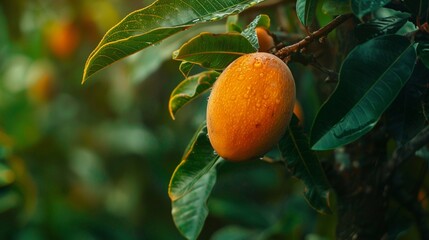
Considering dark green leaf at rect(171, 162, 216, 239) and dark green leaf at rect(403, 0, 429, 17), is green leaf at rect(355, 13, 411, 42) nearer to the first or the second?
dark green leaf at rect(403, 0, 429, 17)

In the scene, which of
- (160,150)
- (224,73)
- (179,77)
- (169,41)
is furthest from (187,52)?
(160,150)

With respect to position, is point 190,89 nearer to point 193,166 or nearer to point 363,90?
point 193,166

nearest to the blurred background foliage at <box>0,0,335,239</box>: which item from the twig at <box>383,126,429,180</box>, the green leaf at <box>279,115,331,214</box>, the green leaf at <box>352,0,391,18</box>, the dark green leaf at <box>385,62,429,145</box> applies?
the twig at <box>383,126,429,180</box>

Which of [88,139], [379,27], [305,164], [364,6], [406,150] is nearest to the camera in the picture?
[364,6]

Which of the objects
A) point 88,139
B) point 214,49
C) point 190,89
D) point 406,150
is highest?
point 214,49

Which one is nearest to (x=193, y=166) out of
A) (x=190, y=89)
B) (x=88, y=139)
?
(x=190, y=89)

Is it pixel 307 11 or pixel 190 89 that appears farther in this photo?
pixel 190 89

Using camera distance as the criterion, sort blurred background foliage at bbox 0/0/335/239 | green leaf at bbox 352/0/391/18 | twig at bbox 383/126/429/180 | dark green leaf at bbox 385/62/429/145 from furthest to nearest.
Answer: blurred background foliage at bbox 0/0/335/239
twig at bbox 383/126/429/180
dark green leaf at bbox 385/62/429/145
green leaf at bbox 352/0/391/18

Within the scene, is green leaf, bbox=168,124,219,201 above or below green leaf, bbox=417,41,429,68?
below
